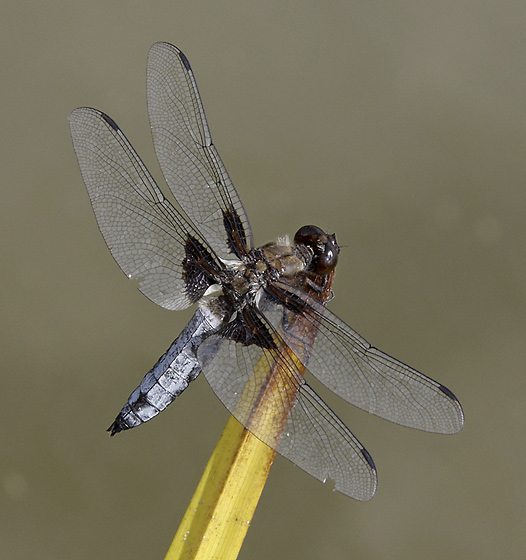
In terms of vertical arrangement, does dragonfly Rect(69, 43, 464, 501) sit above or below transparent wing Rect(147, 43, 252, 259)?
below

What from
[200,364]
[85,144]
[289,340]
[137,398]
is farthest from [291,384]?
[85,144]

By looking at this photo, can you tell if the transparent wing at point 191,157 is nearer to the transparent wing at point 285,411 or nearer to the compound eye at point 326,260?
the compound eye at point 326,260

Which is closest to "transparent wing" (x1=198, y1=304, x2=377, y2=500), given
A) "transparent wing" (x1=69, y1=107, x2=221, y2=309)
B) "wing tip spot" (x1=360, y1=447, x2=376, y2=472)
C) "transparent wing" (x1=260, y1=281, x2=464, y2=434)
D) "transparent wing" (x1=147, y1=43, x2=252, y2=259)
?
"wing tip spot" (x1=360, y1=447, x2=376, y2=472)

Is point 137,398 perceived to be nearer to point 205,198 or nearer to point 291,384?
point 291,384

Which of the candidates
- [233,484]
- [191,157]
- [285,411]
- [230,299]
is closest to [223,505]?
[233,484]

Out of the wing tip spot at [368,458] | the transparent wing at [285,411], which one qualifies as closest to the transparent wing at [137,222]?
the transparent wing at [285,411]

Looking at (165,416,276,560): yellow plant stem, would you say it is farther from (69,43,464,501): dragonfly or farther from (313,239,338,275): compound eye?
(313,239,338,275): compound eye

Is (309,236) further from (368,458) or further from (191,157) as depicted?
(368,458)

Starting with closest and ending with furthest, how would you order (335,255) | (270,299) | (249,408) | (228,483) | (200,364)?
(228,483)
(249,408)
(200,364)
(270,299)
(335,255)
